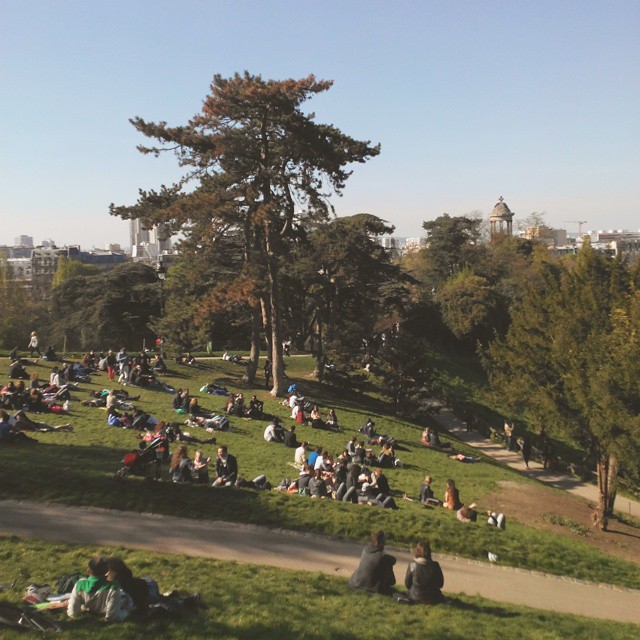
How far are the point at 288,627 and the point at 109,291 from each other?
4645cm

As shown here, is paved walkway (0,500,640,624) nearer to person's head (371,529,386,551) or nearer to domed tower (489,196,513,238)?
person's head (371,529,386,551)

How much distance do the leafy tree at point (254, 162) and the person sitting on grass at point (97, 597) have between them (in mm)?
18589

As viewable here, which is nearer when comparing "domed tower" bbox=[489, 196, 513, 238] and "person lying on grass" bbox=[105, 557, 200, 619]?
"person lying on grass" bbox=[105, 557, 200, 619]

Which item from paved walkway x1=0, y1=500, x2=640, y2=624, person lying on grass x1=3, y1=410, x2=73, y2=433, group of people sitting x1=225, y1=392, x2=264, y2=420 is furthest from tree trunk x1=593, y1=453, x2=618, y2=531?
person lying on grass x1=3, y1=410, x2=73, y2=433

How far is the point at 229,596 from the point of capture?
9.20 meters

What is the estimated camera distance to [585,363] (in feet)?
60.2

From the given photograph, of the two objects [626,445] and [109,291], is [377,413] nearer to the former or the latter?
[626,445]

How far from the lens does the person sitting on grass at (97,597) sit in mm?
7793

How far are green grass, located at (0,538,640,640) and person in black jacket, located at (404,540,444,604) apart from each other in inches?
7.6

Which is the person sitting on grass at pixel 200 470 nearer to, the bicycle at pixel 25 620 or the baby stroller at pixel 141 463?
the baby stroller at pixel 141 463

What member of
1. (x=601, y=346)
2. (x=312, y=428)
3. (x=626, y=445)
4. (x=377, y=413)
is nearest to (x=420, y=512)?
(x=626, y=445)

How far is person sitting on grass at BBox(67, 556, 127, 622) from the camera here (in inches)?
307

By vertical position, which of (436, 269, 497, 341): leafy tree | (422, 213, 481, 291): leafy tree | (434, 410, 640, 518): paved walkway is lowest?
(434, 410, 640, 518): paved walkway

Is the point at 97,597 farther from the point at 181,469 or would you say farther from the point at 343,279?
the point at 343,279
